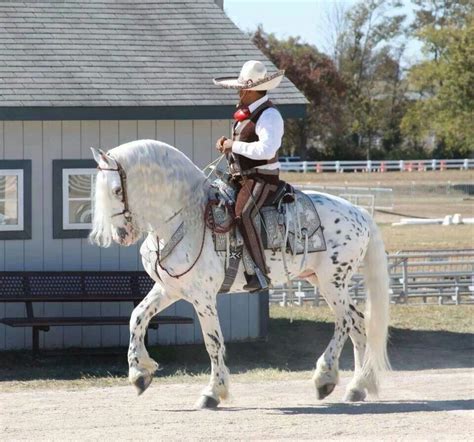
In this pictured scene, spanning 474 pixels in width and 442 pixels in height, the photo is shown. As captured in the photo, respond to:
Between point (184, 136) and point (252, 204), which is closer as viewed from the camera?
point (252, 204)

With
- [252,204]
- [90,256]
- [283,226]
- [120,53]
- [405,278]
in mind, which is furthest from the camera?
[405,278]

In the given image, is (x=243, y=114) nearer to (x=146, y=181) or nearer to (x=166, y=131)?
(x=146, y=181)

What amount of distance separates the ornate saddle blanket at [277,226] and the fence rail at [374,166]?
1719 inches

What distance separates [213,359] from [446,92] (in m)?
52.4

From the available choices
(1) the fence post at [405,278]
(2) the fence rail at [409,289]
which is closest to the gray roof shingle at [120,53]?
(2) the fence rail at [409,289]

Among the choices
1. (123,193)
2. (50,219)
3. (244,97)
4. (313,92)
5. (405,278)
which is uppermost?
(313,92)

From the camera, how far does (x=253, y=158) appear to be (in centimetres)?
1081

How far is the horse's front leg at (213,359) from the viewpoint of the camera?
34.8ft

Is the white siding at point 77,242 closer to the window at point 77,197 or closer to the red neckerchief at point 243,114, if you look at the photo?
the window at point 77,197

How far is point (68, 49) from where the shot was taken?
16.6 m

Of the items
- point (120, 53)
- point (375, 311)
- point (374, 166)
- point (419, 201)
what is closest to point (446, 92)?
point (374, 166)

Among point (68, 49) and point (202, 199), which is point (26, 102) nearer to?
point (68, 49)

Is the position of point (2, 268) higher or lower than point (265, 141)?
lower

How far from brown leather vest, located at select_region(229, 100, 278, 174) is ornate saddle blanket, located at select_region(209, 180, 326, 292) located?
24cm
